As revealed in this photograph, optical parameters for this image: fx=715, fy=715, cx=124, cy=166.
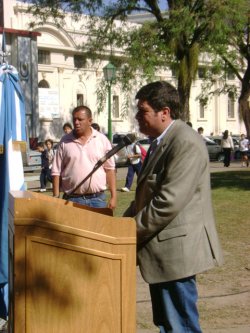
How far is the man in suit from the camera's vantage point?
4.19 m

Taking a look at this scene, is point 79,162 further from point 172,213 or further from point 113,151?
point 172,213

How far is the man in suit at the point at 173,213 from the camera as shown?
165 inches

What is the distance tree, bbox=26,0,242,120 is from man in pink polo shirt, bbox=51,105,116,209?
1532 cm

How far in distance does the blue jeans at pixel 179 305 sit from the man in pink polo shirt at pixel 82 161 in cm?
323

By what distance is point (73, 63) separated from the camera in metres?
47.5

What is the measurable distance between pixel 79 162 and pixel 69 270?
373 cm

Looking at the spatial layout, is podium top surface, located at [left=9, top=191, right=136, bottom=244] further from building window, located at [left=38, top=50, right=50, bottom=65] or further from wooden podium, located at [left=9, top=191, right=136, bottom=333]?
building window, located at [left=38, top=50, right=50, bottom=65]

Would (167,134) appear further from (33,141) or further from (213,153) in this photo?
(213,153)

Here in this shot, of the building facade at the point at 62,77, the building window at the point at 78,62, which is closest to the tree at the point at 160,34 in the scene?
the building facade at the point at 62,77

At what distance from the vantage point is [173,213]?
13.7 ft

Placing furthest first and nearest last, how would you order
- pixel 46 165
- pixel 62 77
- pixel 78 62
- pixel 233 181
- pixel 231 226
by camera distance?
1. pixel 78 62
2. pixel 62 77
3. pixel 233 181
4. pixel 46 165
5. pixel 231 226

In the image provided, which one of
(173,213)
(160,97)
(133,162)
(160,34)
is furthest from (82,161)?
(160,34)

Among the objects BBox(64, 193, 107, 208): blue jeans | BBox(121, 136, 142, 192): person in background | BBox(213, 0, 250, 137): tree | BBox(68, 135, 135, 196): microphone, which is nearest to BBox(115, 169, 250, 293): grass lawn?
BBox(121, 136, 142, 192): person in background

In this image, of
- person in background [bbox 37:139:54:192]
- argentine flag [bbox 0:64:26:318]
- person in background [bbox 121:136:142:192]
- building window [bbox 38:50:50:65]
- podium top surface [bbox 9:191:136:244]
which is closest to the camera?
podium top surface [bbox 9:191:136:244]
